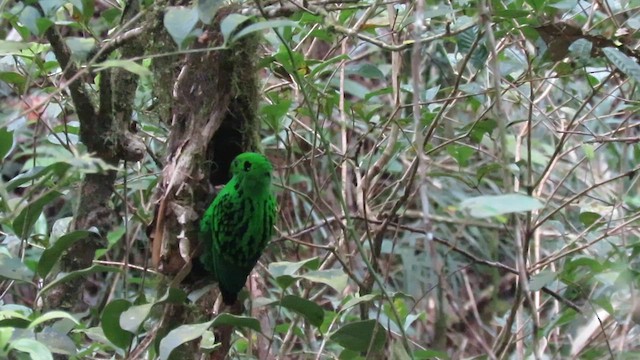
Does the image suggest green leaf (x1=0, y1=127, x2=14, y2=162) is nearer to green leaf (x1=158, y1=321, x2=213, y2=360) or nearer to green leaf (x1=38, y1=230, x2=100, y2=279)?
green leaf (x1=38, y1=230, x2=100, y2=279)

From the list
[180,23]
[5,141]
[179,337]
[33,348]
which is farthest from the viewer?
[5,141]

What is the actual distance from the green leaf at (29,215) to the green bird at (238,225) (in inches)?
17.0

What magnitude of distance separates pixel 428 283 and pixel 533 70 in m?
2.16

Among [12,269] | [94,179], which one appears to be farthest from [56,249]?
[94,179]

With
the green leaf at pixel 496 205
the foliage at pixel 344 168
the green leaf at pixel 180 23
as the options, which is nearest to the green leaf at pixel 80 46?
the foliage at pixel 344 168

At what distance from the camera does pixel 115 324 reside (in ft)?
6.32

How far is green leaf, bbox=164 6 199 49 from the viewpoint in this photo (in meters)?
1.63

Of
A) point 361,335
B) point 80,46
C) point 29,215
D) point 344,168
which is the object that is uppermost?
point 80,46

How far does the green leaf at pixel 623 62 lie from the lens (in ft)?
6.77

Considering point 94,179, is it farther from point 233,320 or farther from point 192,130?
point 233,320

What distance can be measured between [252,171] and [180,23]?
0.71 meters

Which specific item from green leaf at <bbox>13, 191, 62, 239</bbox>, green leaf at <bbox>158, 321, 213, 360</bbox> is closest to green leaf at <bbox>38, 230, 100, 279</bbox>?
green leaf at <bbox>13, 191, 62, 239</bbox>

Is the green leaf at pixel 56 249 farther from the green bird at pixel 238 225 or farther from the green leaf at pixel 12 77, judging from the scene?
the green leaf at pixel 12 77

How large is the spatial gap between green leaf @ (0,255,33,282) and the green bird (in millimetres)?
492
